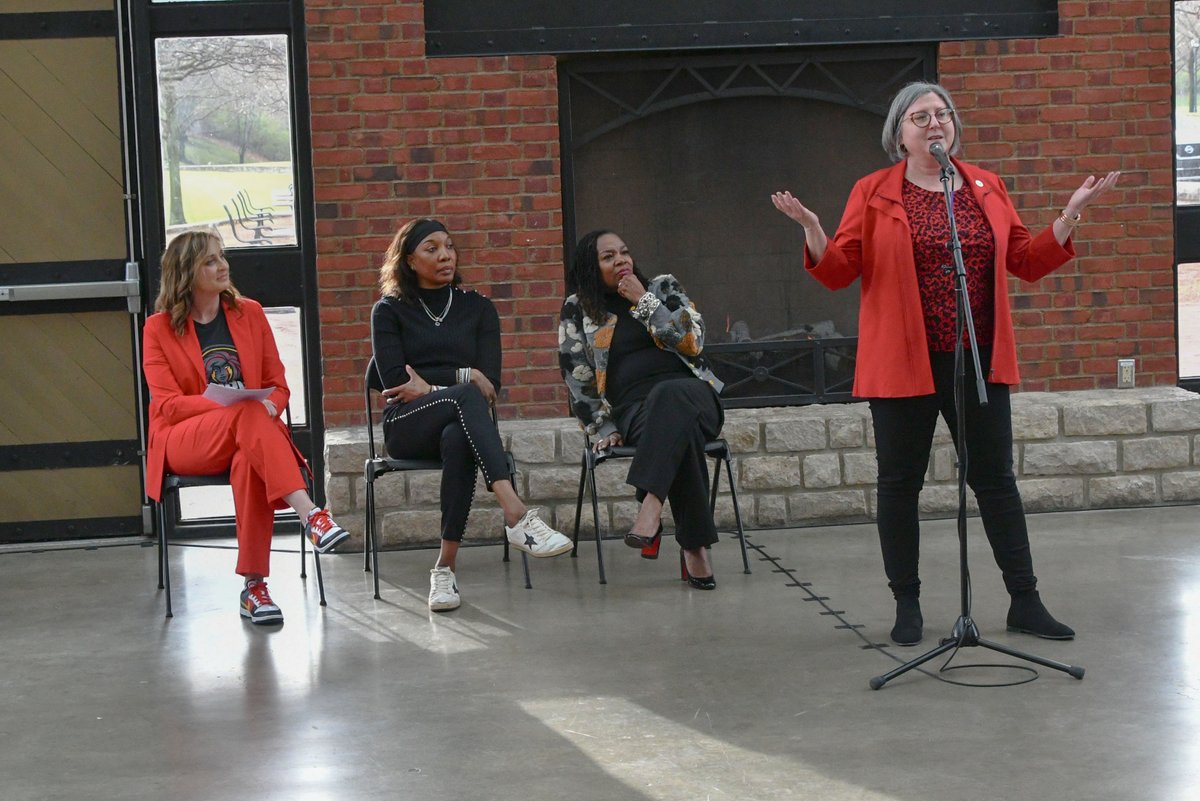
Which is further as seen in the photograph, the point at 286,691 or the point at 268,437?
the point at 268,437

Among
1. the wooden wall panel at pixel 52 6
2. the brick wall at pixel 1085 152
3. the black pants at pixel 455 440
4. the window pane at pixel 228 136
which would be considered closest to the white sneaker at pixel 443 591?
the black pants at pixel 455 440

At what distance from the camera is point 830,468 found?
6.16 metres

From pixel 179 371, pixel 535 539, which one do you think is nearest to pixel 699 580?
pixel 535 539

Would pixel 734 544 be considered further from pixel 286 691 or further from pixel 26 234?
pixel 26 234

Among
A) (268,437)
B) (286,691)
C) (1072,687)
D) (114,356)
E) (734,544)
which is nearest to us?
(1072,687)

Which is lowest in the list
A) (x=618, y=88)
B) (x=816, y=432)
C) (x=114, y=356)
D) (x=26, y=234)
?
(x=816, y=432)

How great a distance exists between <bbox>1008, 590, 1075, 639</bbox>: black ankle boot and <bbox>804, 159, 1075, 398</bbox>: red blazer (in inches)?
24.8

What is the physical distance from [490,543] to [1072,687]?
9.45 feet

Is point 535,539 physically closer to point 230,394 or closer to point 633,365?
point 633,365

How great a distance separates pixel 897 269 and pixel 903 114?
0.44 m

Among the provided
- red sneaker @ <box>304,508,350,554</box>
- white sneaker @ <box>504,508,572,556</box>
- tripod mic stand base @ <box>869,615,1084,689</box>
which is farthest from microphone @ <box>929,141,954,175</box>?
red sneaker @ <box>304,508,350,554</box>

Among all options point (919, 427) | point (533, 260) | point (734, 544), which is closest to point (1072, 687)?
point (919, 427)

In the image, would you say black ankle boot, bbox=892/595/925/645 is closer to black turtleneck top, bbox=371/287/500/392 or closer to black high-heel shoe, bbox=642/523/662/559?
black high-heel shoe, bbox=642/523/662/559

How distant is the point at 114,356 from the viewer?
6.34m
